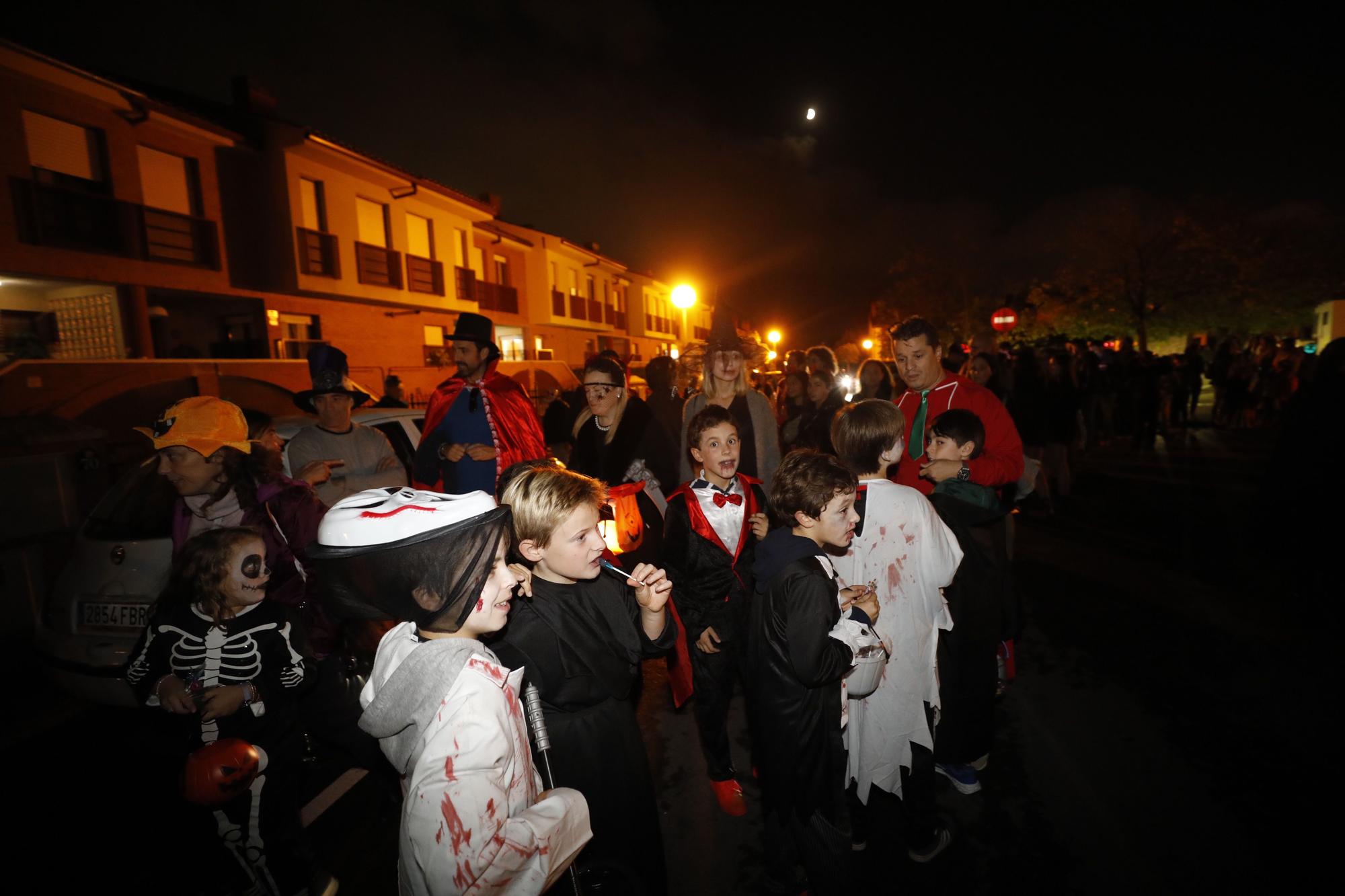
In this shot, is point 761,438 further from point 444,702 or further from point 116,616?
point 116,616

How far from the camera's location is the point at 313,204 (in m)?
17.7

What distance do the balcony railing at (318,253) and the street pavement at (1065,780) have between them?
14796 mm

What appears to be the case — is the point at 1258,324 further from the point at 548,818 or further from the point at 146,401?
the point at 146,401

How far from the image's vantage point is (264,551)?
2.58 meters

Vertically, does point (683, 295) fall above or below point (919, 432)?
above

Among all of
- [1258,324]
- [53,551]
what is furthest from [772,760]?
[1258,324]

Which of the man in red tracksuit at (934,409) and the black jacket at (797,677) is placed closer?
the black jacket at (797,677)

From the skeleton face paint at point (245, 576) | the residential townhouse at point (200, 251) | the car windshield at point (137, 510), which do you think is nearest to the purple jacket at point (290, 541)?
the skeleton face paint at point (245, 576)

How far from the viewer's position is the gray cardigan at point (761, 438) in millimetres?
4258

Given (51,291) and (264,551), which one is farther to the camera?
(51,291)

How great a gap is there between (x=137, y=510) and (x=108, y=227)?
1421 cm

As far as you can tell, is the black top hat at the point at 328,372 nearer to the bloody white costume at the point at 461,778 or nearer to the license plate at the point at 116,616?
the license plate at the point at 116,616

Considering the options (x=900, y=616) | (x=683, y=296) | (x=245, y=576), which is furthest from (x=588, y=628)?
(x=683, y=296)

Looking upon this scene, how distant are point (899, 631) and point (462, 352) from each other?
3.55 m
